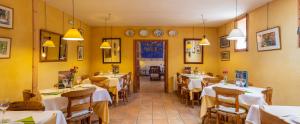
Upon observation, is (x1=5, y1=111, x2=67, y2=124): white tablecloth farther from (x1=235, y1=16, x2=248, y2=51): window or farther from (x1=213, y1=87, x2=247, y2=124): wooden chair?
(x1=235, y1=16, x2=248, y2=51): window

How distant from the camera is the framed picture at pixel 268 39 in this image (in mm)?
4414

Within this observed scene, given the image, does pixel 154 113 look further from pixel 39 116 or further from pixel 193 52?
pixel 193 52

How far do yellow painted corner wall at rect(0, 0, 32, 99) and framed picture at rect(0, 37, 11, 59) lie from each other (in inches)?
2.6

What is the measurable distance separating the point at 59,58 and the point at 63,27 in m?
0.92

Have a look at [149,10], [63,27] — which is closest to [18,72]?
[63,27]

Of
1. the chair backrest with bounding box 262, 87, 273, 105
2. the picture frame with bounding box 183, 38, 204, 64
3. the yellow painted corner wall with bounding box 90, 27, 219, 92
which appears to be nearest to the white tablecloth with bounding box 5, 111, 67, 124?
the chair backrest with bounding box 262, 87, 273, 105

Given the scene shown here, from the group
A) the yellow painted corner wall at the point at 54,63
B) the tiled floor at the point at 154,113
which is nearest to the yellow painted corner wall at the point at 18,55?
the yellow painted corner wall at the point at 54,63

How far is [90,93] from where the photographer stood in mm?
3227

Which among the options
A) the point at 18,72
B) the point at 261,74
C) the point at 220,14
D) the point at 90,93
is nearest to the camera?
the point at 90,93

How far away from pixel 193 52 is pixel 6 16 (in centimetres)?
639

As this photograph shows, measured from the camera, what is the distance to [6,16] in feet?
11.4

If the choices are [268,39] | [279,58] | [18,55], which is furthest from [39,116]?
[268,39]

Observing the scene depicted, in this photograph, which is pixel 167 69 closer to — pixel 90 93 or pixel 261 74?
pixel 261 74

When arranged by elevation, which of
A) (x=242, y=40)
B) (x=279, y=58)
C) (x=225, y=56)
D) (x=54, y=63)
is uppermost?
(x=242, y=40)
